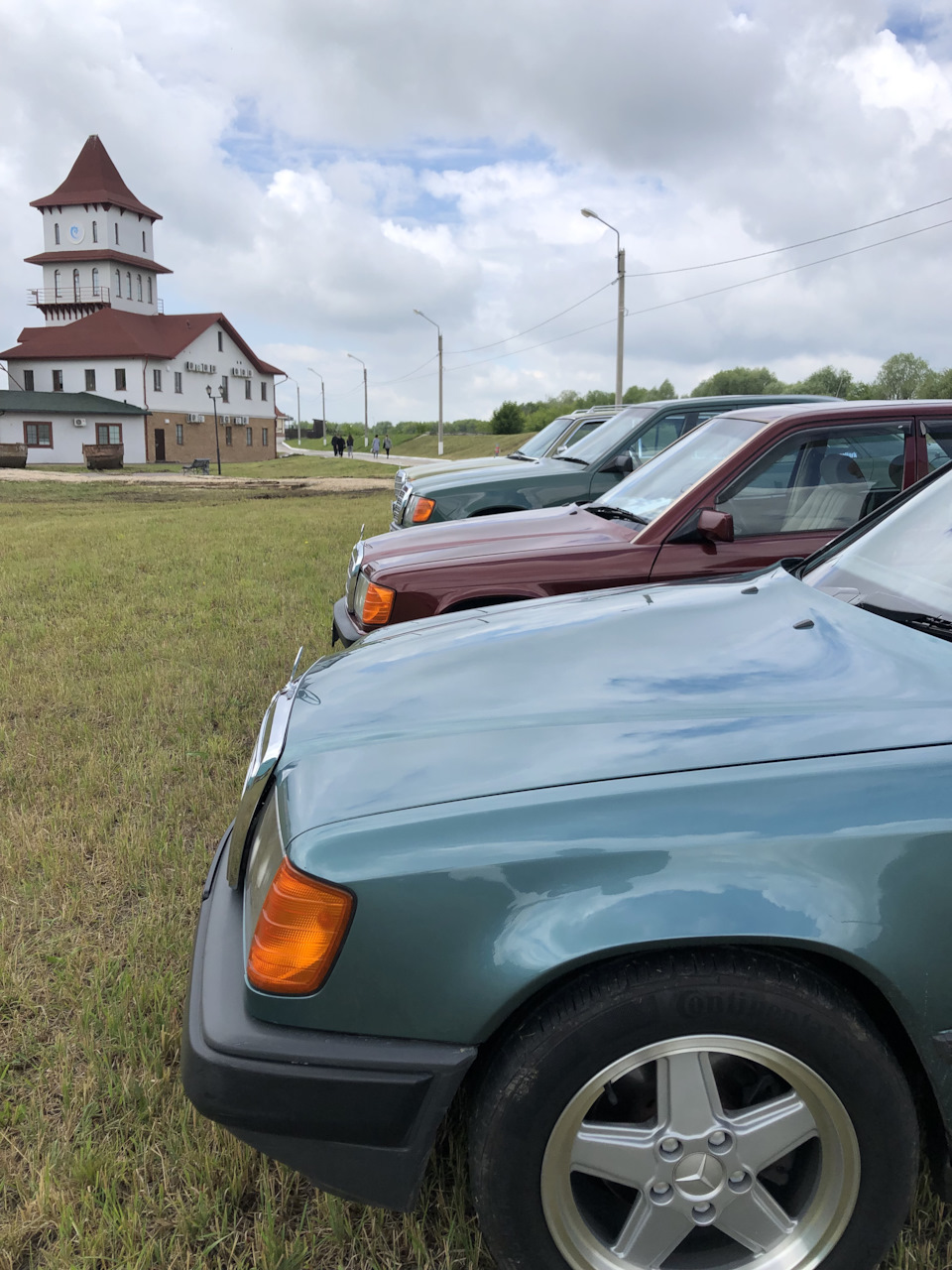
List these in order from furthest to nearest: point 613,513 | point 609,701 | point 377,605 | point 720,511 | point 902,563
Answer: point 613,513 < point 377,605 < point 720,511 < point 902,563 < point 609,701

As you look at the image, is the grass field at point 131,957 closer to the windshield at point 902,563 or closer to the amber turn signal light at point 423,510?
the amber turn signal light at point 423,510

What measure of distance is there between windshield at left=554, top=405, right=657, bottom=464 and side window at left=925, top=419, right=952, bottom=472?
4.04 metres

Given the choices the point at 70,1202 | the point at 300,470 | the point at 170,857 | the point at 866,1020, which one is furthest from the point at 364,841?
the point at 300,470

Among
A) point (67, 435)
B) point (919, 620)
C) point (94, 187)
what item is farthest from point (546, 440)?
point (94, 187)

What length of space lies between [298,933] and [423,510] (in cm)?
673

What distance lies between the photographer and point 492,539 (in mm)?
4512

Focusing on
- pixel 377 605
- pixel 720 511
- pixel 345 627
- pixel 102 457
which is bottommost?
pixel 345 627

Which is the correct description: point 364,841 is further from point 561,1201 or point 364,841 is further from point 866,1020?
point 866,1020

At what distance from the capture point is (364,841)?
1.53 meters

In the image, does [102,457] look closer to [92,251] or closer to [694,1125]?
[92,251]

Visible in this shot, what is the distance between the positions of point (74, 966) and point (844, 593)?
250cm

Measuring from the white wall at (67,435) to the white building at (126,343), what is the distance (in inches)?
7.1

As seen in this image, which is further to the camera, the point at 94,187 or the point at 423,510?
the point at 94,187

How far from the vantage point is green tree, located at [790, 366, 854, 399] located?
204ft
